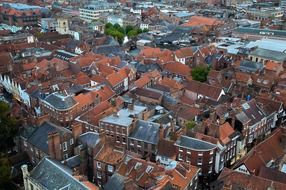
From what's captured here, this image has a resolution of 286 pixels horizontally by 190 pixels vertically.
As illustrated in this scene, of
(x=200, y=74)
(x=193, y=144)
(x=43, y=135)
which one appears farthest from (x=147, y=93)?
(x=43, y=135)

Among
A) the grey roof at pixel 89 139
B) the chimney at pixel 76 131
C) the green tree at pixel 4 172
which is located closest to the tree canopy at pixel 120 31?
the chimney at pixel 76 131

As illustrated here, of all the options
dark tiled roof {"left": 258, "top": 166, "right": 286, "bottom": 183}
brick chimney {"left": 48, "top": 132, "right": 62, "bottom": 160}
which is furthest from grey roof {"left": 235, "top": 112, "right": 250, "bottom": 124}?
brick chimney {"left": 48, "top": 132, "right": 62, "bottom": 160}

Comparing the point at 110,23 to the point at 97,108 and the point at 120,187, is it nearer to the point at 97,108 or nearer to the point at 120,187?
the point at 97,108

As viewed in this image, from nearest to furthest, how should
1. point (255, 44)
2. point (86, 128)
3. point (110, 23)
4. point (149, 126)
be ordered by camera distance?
point (149, 126), point (86, 128), point (255, 44), point (110, 23)

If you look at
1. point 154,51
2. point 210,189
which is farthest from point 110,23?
point 210,189

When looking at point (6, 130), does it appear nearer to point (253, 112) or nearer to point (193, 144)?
point (193, 144)
